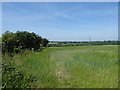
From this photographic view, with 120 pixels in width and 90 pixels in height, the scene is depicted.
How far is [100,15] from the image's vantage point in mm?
2676

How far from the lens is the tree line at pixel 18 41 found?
3.21 metres

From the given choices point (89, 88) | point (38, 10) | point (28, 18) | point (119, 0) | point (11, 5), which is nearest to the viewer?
point (119, 0)

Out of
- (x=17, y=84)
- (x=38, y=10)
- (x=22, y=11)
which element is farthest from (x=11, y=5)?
(x=17, y=84)

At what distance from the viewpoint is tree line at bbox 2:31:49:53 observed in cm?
321

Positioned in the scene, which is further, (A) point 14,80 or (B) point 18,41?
(B) point 18,41

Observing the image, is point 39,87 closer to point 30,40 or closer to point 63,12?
point 63,12

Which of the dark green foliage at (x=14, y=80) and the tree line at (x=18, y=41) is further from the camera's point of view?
the tree line at (x=18, y=41)

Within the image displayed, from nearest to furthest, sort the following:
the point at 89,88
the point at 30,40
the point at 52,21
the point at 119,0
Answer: the point at 119,0 < the point at 89,88 < the point at 52,21 < the point at 30,40

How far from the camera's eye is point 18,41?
5043 millimetres

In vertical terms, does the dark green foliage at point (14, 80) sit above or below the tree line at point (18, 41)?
below

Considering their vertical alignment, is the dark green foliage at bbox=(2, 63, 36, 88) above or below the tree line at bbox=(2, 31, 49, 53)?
below

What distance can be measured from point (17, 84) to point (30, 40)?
5698 mm

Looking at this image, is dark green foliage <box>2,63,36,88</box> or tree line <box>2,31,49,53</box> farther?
tree line <box>2,31,49,53</box>

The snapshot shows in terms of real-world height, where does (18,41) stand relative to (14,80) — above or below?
above
